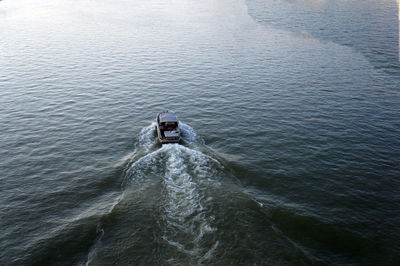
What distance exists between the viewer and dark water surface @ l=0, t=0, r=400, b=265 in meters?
22.8

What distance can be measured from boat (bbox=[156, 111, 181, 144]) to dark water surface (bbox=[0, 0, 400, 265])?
1.42 meters

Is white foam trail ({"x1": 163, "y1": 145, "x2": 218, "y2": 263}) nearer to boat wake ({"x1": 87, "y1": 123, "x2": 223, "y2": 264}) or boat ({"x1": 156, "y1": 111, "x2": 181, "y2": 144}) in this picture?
boat wake ({"x1": 87, "y1": 123, "x2": 223, "y2": 264})

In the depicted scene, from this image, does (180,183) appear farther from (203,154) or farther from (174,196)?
(203,154)

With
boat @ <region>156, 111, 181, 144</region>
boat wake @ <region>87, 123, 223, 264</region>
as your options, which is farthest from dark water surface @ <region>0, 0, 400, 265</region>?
boat @ <region>156, 111, 181, 144</region>

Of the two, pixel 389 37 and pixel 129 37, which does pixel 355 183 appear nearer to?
pixel 389 37

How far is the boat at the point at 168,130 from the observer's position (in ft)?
116

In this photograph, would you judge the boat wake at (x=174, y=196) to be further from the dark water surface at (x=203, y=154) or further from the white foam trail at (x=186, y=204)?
the dark water surface at (x=203, y=154)

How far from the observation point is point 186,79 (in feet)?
196

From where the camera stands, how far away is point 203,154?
111 feet

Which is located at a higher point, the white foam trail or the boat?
the boat

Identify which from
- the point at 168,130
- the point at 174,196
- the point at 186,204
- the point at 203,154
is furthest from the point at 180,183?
the point at 168,130

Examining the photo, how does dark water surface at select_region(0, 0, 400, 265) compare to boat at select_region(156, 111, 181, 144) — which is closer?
dark water surface at select_region(0, 0, 400, 265)

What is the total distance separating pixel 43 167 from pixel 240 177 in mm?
23333

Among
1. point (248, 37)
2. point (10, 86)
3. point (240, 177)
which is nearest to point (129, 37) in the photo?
point (248, 37)
